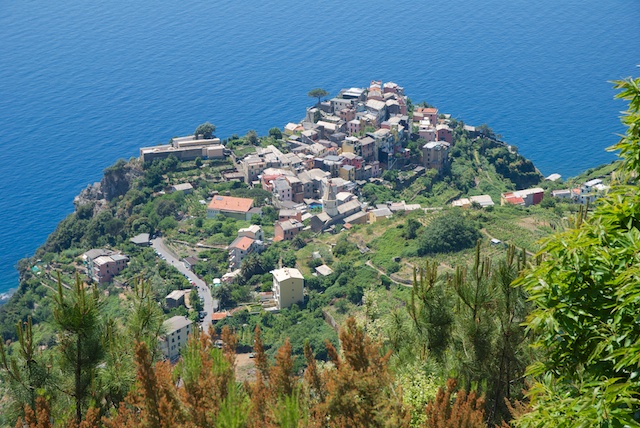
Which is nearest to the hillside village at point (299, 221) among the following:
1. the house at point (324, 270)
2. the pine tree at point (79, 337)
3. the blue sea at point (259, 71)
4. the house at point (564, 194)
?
the house at point (324, 270)

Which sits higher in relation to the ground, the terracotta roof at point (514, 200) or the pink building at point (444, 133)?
the pink building at point (444, 133)

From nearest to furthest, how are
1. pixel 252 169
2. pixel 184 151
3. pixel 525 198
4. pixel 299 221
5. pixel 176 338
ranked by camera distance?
pixel 176 338 → pixel 299 221 → pixel 525 198 → pixel 252 169 → pixel 184 151

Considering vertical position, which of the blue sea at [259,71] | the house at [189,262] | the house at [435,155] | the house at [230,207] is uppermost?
the blue sea at [259,71]

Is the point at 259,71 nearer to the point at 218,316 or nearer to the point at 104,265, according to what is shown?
the point at 104,265

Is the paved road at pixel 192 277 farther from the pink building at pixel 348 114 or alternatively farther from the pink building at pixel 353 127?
the pink building at pixel 348 114

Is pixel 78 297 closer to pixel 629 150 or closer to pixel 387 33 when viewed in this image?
pixel 629 150

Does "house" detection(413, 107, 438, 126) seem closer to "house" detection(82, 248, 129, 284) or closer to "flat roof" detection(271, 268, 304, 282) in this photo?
"flat roof" detection(271, 268, 304, 282)

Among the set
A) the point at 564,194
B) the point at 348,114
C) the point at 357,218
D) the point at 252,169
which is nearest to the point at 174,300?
the point at 357,218
